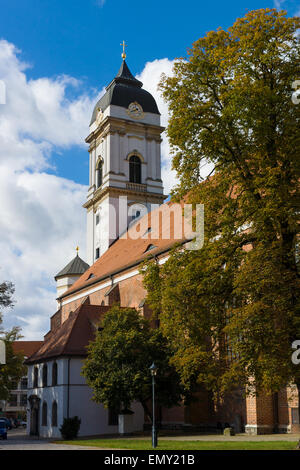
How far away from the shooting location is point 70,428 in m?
34.7

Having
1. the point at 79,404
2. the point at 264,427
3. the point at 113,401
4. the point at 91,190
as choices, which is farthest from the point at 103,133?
the point at 264,427

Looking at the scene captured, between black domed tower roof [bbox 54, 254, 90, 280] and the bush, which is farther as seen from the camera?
black domed tower roof [bbox 54, 254, 90, 280]

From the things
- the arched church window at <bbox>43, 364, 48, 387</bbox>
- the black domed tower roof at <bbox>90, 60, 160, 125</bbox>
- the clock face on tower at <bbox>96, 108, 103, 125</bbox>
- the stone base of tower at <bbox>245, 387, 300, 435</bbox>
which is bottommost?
the stone base of tower at <bbox>245, 387, 300, 435</bbox>

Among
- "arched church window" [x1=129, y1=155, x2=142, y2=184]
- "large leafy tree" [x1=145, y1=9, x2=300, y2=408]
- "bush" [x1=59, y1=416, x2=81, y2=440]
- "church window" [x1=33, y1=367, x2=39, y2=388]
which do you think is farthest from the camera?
"arched church window" [x1=129, y1=155, x2=142, y2=184]

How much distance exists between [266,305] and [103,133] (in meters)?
42.6

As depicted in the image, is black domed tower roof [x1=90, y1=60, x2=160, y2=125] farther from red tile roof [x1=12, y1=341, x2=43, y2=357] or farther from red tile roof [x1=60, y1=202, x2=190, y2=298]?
red tile roof [x1=12, y1=341, x2=43, y2=357]

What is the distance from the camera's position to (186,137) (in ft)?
65.4

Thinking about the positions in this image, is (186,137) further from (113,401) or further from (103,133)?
(103,133)

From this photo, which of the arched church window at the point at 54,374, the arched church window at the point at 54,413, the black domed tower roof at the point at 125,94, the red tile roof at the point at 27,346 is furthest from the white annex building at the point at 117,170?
the red tile roof at the point at 27,346

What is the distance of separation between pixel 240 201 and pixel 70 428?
69.8ft

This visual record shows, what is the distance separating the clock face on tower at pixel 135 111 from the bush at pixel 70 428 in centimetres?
3224

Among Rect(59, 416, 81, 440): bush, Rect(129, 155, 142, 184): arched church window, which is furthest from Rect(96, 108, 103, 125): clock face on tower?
Rect(59, 416, 81, 440): bush

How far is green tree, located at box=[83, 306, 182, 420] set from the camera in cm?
2997

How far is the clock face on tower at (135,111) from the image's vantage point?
190ft
